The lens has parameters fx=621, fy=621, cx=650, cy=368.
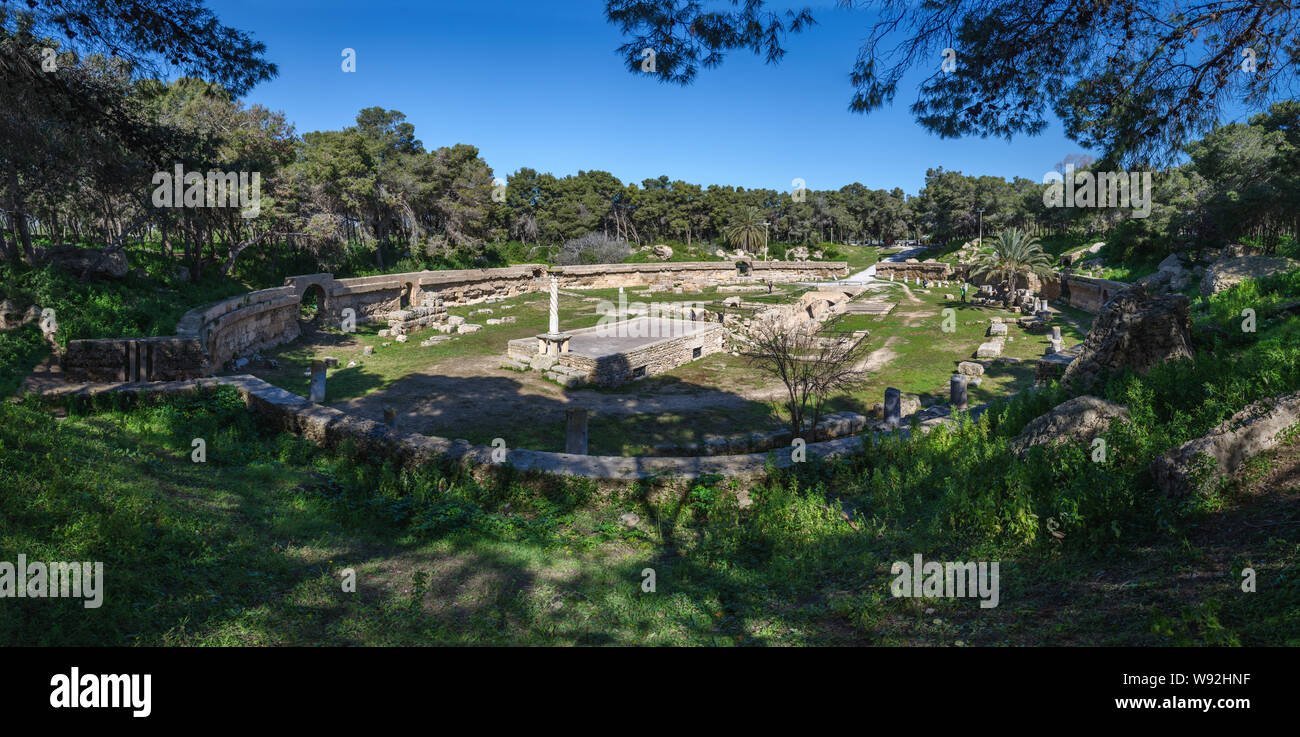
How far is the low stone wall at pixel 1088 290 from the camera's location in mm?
25245

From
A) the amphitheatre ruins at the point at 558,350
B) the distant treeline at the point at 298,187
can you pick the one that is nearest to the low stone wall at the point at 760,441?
the amphitheatre ruins at the point at 558,350

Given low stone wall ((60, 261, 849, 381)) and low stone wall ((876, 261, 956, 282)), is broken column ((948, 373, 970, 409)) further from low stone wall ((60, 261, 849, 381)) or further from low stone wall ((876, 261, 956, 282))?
low stone wall ((876, 261, 956, 282))

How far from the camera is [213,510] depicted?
564 centimetres

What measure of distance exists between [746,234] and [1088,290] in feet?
119

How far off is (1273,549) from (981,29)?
5.77m

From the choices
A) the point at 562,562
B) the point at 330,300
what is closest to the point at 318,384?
the point at 562,562

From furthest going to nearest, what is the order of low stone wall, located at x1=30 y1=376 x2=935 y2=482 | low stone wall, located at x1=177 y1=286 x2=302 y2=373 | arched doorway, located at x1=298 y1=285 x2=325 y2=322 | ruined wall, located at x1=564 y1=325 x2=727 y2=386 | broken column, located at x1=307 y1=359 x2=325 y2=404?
Answer: 1. arched doorway, located at x1=298 y1=285 x2=325 y2=322
2. ruined wall, located at x1=564 y1=325 x2=727 y2=386
3. low stone wall, located at x1=177 y1=286 x2=302 y2=373
4. broken column, located at x1=307 y1=359 x2=325 y2=404
5. low stone wall, located at x1=30 y1=376 x2=935 y2=482

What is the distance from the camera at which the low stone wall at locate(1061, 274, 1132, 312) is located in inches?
994

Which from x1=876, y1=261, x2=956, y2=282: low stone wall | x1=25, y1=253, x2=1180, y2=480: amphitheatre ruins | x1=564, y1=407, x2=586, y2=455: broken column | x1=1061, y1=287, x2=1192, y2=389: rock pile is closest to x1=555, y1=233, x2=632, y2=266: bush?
x1=25, y1=253, x2=1180, y2=480: amphitheatre ruins

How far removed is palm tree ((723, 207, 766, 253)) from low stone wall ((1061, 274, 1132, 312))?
1304 inches

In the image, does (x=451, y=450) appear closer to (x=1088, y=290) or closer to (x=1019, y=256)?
(x=1088, y=290)

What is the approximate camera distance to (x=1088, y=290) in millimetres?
28047
